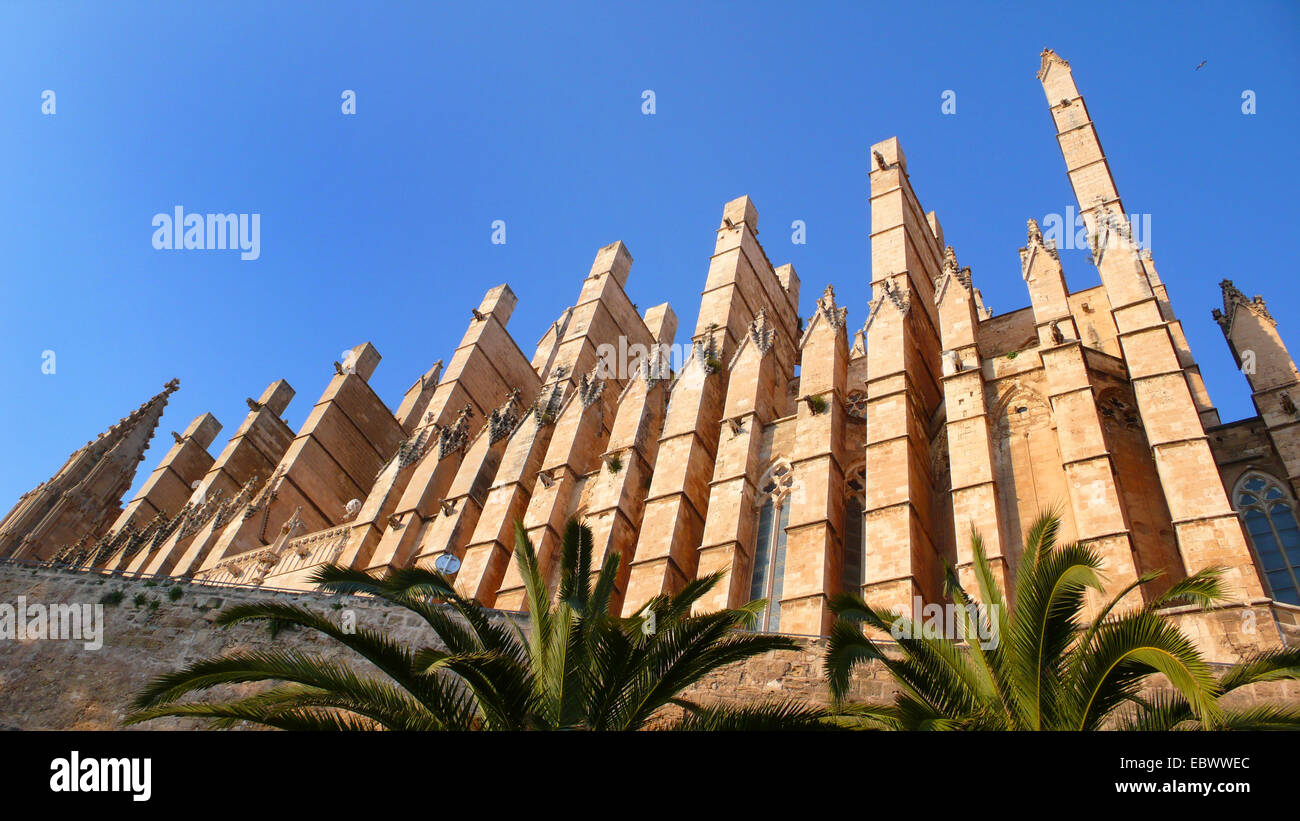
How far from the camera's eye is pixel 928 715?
7.46m

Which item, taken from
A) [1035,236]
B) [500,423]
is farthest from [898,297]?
[500,423]

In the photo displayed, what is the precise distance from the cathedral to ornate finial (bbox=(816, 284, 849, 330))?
0.20ft

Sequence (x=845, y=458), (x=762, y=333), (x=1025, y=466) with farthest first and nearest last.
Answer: (x=762, y=333)
(x=845, y=458)
(x=1025, y=466)

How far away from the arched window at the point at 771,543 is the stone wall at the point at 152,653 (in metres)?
3.43

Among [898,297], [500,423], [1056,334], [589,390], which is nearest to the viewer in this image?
[1056,334]

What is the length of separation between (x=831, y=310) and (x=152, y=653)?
1256cm

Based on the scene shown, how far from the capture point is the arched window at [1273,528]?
42.3 feet

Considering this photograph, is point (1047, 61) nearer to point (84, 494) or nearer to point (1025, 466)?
point (1025, 466)

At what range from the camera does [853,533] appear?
602 inches

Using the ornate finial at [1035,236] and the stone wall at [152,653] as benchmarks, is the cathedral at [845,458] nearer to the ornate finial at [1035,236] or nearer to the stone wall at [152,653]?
the ornate finial at [1035,236]

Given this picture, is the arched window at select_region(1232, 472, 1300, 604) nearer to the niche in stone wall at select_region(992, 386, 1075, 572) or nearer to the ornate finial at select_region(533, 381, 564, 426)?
the niche in stone wall at select_region(992, 386, 1075, 572)
